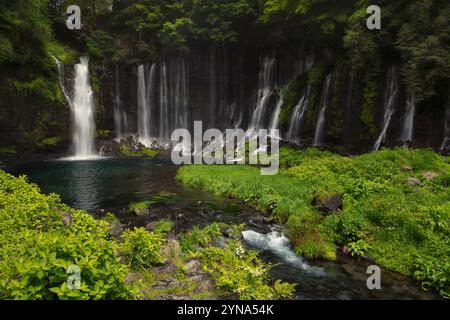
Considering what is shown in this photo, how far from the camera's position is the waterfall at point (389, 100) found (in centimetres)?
2433

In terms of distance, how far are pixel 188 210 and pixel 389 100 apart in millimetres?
17249

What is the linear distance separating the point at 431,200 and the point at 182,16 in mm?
36473

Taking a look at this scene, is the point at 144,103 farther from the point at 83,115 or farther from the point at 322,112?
the point at 322,112

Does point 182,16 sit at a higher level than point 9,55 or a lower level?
higher

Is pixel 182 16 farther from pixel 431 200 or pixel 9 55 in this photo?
pixel 431 200

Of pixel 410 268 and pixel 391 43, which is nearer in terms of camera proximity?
pixel 410 268

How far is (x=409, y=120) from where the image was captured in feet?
76.1

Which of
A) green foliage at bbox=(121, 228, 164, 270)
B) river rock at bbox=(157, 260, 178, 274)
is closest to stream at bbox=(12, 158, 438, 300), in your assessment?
river rock at bbox=(157, 260, 178, 274)

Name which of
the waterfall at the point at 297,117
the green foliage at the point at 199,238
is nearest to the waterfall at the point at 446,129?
the waterfall at the point at 297,117

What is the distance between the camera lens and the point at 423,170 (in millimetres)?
16766

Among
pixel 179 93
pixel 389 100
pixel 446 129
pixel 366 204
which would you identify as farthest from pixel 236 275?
pixel 179 93

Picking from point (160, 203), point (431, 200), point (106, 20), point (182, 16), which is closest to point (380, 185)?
point (431, 200)

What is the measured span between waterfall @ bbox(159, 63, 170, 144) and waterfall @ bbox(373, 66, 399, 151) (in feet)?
80.0

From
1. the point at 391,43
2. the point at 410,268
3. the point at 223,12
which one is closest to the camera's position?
the point at 410,268
